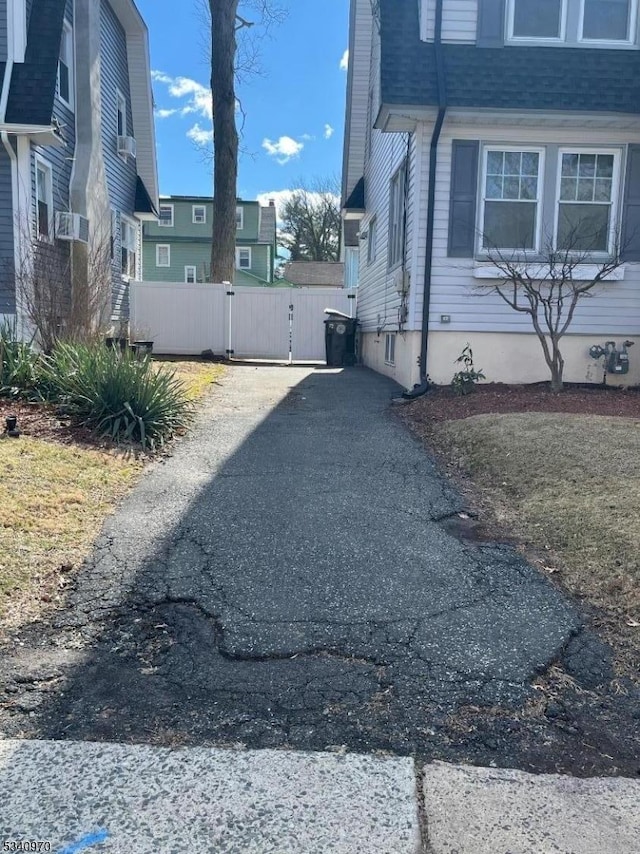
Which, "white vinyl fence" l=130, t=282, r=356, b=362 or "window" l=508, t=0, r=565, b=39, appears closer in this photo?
"window" l=508, t=0, r=565, b=39

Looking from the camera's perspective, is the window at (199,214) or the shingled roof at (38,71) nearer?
the shingled roof at (38,71)

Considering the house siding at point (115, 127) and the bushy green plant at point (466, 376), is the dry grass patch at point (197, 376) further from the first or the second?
the house siding at point (115, 127)

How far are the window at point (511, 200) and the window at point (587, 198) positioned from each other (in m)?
0.39

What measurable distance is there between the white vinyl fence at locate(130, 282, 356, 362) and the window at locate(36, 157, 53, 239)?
3863 millimetres

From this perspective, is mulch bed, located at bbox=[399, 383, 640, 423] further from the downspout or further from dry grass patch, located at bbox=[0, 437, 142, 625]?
dry grass patch, located at bbox=[0, 437, 142, 625]

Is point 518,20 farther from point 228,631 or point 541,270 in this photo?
point 228,631

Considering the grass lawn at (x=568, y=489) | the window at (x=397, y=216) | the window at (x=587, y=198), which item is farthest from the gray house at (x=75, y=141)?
the window at (x=587, y=198)

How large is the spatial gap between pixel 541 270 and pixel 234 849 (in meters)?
9.17

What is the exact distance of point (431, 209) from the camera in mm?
9750

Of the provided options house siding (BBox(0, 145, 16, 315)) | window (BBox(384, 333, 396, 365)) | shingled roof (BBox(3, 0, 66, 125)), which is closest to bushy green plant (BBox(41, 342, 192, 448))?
house siding (BBox(0, 145, 16, 315))

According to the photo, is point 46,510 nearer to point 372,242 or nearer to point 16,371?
point 16,371

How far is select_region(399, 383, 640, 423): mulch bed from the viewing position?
8.02 m

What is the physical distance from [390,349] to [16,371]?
6947 millimetres

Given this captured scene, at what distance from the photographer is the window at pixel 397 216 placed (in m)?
11.2
